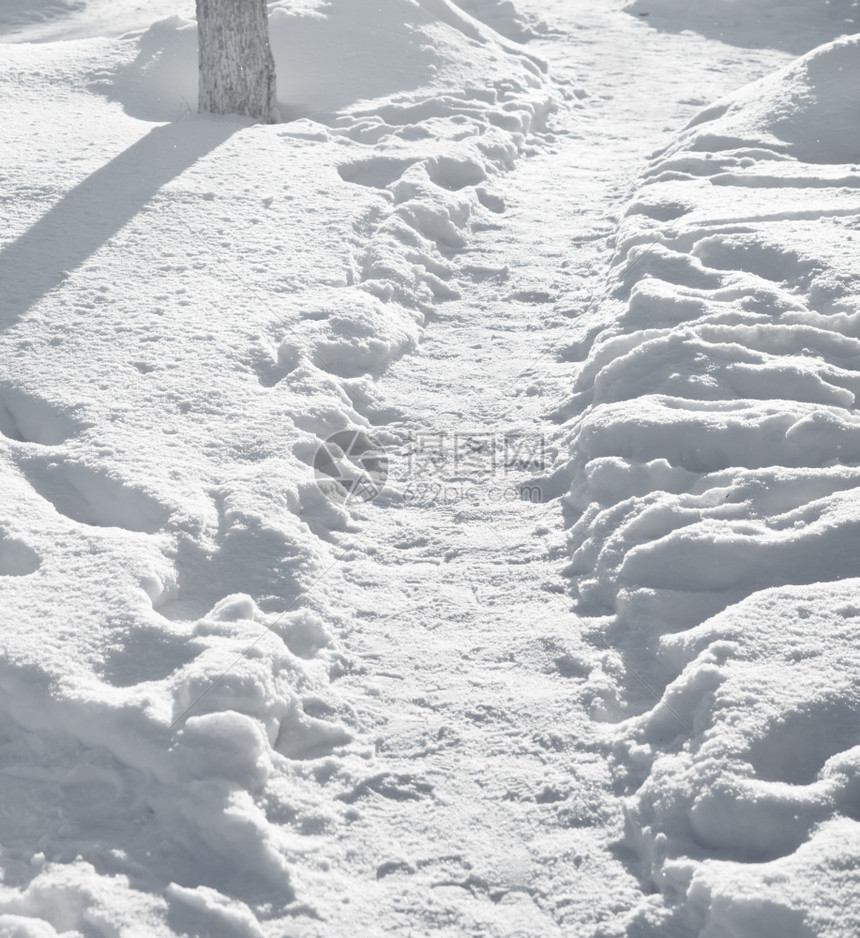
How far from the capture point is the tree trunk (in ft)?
21.5

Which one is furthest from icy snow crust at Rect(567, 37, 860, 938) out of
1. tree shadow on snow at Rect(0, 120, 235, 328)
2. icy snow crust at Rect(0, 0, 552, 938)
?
tree shadow on snow at Rect(0, 120, 235, 328)

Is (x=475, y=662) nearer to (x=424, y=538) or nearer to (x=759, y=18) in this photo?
(x=424, y=538)

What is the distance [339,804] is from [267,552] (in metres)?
0.99

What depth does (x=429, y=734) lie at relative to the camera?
2508 mm

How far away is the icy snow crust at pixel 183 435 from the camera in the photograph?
2.17 m

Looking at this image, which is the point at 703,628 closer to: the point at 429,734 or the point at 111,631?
the point at 429,734

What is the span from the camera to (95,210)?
5.24 meters

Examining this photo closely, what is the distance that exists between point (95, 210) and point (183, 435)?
2348mm

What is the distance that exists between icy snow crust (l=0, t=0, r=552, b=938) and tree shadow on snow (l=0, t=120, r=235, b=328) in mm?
20

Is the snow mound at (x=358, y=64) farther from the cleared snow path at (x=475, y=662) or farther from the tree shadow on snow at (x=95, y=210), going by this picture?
the cleared snow path at (x=475, y=662)

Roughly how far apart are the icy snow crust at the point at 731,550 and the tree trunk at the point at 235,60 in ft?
10.4

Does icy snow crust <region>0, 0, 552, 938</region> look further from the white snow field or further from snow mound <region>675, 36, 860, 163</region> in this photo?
snow mound <region>675, 36, 860, 163</region>

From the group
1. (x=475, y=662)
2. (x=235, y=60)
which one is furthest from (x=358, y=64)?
(x=475, y=662)

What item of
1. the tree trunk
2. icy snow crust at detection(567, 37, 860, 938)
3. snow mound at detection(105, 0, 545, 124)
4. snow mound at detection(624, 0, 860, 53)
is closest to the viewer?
icy snow crust at detection(567, 37, 860, 938)
